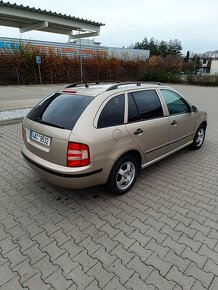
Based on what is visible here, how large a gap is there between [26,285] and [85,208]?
1.13m

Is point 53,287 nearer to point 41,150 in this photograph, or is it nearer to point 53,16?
point 41,150

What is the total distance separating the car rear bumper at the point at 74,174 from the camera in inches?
95.7

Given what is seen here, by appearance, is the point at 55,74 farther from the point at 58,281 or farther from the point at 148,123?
the point at 58,281

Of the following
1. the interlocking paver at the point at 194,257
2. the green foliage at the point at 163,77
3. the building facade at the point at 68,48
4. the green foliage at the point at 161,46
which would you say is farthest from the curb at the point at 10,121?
the green foliage at the point at 161,46

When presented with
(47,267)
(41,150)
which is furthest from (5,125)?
(47,267)

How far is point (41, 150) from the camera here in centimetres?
267

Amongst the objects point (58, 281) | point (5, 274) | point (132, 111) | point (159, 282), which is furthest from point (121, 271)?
point (132, 111)

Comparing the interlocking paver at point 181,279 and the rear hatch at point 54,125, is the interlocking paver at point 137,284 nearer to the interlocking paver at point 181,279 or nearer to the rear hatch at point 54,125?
the interlocking paver at point 181,279

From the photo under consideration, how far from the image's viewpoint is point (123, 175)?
3006 mm

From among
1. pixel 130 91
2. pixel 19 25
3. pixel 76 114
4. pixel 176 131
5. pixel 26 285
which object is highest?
pixel 19 25

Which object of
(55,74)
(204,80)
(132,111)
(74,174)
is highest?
(55,74)

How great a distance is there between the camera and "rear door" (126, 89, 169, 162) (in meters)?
→ 2.96

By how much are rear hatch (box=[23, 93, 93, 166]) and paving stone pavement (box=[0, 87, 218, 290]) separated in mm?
756

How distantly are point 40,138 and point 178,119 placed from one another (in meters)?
2.45
